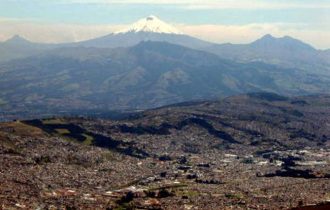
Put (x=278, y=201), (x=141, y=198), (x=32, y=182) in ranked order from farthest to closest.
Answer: (x=32, y=182) → (x=141, y=198) → (x=278, y=201)

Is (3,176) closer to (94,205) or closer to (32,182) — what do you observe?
(32,182)

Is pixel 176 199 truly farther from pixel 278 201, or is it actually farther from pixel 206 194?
pixel 278 201

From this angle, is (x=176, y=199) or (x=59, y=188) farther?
(x=59, y=188)

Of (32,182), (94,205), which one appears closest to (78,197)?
(94,205)

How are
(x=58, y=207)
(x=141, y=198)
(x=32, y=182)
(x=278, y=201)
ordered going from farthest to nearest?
1. (x=32, y=182)
2. (x=141, y=198)
3. (x=278, y=201)
4. (x=58, y=207)

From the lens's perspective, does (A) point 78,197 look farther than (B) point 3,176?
No

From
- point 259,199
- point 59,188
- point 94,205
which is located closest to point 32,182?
point 59,188

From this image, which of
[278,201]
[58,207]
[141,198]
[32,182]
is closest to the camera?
[58,207]

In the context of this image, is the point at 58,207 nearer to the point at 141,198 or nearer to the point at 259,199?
the point at 141,198

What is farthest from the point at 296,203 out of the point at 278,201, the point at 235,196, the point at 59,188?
the point at 59,188
